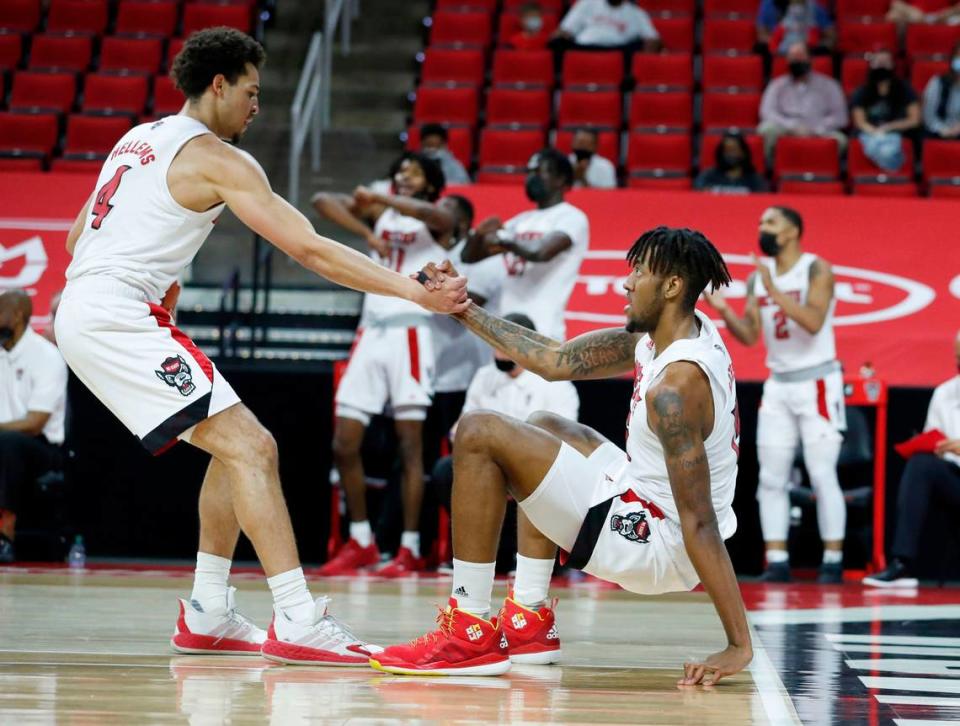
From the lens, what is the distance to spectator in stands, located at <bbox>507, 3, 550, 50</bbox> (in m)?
12.1

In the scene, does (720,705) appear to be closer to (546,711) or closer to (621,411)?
(546,711)

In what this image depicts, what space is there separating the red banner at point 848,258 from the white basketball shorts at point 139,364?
16.1ft

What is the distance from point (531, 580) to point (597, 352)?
2.21 ft

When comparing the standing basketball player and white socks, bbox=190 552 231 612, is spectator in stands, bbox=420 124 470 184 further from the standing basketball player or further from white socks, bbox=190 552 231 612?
white socks, bbox=190 552 231 612

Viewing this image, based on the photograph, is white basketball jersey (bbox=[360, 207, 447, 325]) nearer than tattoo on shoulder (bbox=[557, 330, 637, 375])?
No

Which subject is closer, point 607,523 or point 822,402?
point 607,523

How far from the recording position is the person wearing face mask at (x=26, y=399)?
7.47m

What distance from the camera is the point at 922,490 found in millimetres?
7586

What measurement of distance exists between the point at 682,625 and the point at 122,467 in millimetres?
4105

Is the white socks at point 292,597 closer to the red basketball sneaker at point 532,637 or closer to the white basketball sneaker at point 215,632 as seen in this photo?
the white basketball sneaker at point 215,632

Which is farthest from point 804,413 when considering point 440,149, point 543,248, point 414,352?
point 440,149

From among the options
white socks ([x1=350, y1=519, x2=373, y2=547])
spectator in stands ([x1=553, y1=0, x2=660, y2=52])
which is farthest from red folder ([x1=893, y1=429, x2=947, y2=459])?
spectator in stands ([x1=553, y1=0, x2=660, y2=52])

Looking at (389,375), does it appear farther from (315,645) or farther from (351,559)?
(315,645)

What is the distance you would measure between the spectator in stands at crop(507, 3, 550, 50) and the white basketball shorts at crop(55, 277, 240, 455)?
860 cm
